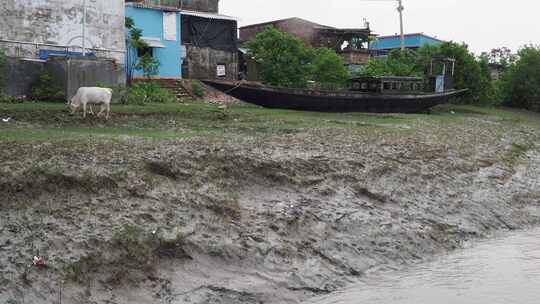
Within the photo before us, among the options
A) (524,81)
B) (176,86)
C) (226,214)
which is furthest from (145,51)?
(226,214)

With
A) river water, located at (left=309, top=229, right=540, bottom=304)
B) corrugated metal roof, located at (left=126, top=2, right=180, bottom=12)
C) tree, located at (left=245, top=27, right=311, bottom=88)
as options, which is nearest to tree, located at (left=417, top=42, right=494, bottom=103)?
tree, located at (left=245, top=27, right=311, bottom=88)

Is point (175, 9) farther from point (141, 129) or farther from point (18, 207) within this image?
point (18, 207)

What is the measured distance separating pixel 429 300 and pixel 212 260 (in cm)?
244

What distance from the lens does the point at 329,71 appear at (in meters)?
29.4

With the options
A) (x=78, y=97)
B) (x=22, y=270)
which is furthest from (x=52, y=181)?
(x=78, y=97)

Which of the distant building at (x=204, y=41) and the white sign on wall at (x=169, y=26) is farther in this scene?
the distant building at (x=204, y=41)

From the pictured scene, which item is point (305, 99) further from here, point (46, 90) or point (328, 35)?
point (328, 35)

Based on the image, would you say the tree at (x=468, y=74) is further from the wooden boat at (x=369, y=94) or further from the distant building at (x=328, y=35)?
the distant building at (x=328, y=35)

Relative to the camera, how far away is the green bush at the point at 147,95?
21.3 metres

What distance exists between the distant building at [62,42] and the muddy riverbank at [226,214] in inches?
313

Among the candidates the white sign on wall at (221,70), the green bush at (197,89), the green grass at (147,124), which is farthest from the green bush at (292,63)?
the green grass at (147,124)

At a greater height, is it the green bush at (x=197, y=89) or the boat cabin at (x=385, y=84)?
the boat cabin at (x=385, y=84)

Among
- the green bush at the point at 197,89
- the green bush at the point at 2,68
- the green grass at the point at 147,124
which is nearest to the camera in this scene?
the green grass at the point at 147,124

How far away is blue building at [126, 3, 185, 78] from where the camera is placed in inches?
1228
